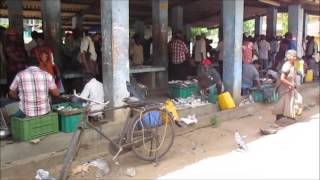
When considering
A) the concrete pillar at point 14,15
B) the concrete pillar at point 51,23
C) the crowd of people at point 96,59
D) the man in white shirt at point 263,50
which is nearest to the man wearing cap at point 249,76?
the crowd of people at point 96,59

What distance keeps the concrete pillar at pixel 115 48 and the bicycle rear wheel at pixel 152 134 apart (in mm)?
1124

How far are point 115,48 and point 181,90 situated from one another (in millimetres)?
2563

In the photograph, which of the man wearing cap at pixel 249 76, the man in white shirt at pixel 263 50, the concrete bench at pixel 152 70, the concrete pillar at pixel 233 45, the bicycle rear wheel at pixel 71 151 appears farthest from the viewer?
the man in white shirt at pixel 263 50

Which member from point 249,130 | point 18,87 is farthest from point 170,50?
point 18,87

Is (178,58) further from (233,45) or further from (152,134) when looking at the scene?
(152,134)

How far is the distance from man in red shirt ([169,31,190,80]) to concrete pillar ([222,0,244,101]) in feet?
4.95

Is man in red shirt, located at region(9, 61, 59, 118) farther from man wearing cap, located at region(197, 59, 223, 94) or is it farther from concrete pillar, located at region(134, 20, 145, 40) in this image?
concrete pillar, located at region(134, 20, 145, 40)

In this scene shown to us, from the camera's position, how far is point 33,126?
605 cm

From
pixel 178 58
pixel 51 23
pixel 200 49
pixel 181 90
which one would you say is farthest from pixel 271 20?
pixel 51 23

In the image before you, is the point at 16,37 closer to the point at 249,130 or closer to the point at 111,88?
the point at 111,88

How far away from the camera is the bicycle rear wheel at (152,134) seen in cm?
614

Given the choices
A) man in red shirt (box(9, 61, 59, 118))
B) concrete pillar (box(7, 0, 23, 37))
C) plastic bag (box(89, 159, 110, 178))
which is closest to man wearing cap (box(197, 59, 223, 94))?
plastic bag (box(89, 159, 110, 178))

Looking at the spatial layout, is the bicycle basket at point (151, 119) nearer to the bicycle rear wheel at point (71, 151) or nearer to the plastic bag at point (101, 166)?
the plastic bag at point (101, 166)

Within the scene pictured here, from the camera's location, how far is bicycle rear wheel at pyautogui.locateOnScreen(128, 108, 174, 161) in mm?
6141
